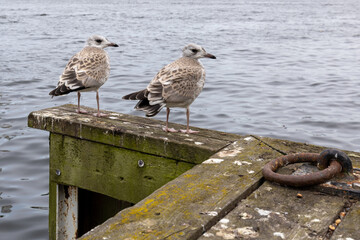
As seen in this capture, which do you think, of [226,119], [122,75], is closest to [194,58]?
[226,119]

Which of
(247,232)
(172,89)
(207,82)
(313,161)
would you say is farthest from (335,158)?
(207,82)

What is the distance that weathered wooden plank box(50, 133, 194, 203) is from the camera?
15.8 ft

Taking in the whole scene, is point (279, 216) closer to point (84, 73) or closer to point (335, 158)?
point (335, 158)

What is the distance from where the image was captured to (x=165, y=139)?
472 centimetres

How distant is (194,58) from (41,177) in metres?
3.41

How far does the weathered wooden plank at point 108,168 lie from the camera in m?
4.82

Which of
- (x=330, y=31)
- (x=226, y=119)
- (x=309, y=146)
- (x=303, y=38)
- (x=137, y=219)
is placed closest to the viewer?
(x=137, y=219)

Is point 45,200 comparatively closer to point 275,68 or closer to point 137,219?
point 137,219

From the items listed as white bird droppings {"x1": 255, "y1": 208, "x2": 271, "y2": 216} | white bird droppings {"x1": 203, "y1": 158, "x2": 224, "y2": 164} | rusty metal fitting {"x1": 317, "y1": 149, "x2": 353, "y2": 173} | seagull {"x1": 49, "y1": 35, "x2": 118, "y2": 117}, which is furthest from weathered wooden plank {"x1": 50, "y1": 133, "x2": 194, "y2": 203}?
white bird droppings {"x1": 255, "y1": 208, "x2": 271, "y2": 216}

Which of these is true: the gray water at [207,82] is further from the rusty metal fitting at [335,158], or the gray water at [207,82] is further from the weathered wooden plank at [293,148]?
the rusty metal fitting at [335,158]

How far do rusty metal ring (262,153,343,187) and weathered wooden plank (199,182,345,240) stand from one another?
0.19ft

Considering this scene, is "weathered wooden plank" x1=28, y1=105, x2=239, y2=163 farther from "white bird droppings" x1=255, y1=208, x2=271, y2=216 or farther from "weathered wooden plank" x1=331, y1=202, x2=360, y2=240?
"weathered wooden plank" x1=331, y1=202, x2=360, y2=240

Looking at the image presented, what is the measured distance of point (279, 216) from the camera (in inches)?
122

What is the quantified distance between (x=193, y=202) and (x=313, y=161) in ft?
3.35
